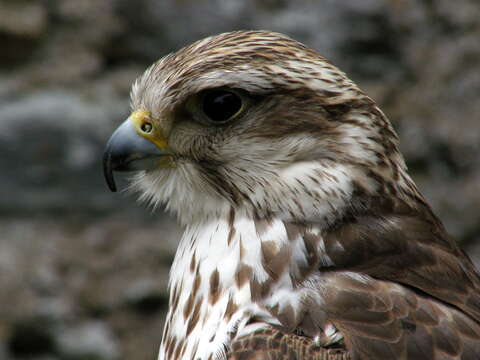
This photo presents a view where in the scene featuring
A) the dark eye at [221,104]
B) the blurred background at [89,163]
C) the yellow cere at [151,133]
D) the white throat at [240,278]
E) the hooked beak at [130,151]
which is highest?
the dark eye at [221,104]

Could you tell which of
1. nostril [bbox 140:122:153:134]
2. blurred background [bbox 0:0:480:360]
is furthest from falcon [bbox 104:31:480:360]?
blurred background [bbox 0:0:480:360]

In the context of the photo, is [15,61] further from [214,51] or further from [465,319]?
[465,319]

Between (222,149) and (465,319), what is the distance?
2.43 feet

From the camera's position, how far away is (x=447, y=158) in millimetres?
3818

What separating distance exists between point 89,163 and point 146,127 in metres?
1.48

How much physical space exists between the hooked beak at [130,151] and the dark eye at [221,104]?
0.55ft

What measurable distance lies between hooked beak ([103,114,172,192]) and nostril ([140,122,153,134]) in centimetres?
2

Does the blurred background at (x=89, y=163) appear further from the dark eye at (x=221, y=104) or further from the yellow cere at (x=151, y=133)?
the dark eye at (x=221, y=104)

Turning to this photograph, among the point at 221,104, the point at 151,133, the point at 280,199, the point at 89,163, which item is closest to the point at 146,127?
the point at 151,133

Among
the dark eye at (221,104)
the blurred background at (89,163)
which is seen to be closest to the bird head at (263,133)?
the dark eye at (221,104)

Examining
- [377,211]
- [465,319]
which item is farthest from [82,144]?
[465,319]

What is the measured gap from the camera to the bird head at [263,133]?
6.81 ft

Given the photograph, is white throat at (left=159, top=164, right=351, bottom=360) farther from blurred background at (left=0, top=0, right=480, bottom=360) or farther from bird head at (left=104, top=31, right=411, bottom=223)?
blurred background at (left=0, top=0, right=480, bottom=360)

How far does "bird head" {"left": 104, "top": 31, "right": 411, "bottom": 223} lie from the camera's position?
6.81 feet
